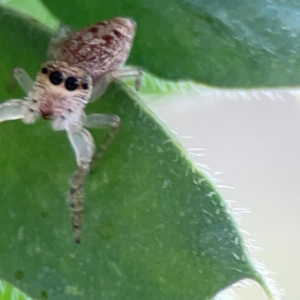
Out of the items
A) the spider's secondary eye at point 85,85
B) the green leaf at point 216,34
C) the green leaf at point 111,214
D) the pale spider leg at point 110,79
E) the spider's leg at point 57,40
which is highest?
the green leaf at point 216,34

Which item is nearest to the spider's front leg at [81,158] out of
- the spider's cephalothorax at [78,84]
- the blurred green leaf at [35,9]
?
the spider's cephalothorax at [78,84]

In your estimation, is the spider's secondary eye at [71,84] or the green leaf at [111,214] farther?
the spider's secondary eye at [71,84]

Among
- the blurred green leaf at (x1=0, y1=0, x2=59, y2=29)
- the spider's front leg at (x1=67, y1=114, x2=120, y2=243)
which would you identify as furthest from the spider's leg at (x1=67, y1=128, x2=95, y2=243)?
the blurred green leaf at (x1=0, y1=0, x2=59, y2=29)

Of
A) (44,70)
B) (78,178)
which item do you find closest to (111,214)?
(78,178)

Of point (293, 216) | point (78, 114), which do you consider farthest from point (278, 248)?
point (78, 114)

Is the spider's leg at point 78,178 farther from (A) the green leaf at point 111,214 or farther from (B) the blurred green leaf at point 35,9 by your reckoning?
(B) the blurred green leaf at point 35,9

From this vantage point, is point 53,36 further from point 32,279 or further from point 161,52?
point 32,279

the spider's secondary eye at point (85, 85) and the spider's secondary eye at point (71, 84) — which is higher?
the spider's secondary eye at point (85, 85)

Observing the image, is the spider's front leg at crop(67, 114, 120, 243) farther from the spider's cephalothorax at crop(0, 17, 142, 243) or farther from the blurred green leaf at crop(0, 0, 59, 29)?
the blurred green leaf at crop(0, 0, 59, 29)
